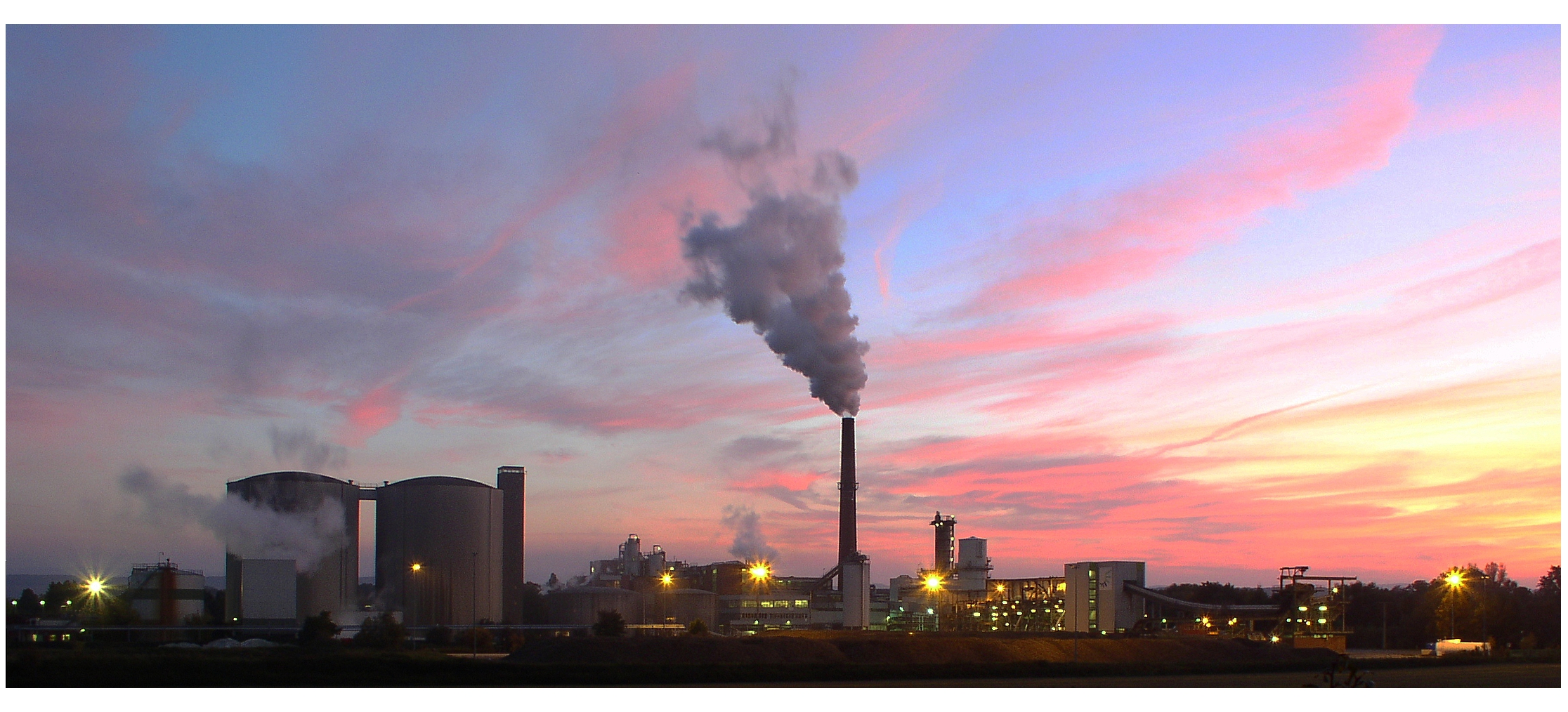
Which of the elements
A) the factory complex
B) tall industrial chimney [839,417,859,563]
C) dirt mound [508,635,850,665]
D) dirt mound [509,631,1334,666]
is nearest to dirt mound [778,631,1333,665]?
dirt mound [509,631,1334,666]

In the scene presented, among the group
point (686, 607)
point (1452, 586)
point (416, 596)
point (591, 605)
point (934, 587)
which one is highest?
point (1452, 586)

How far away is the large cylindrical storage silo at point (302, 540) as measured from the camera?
285 ft

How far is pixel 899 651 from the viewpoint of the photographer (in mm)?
55562

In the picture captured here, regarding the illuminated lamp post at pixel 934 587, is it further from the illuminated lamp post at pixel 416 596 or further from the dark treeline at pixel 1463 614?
the illuminated lamp post at pixel 416 596

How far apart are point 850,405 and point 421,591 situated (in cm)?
3438

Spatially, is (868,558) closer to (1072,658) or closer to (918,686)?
(1072,658)

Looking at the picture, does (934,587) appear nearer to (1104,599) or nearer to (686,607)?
(686,607)

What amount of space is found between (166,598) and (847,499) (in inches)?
1820

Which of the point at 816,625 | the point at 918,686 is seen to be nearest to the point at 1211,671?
the point at 918,686

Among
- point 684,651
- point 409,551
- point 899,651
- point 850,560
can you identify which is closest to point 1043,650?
point 899,651

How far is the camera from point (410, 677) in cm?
3962

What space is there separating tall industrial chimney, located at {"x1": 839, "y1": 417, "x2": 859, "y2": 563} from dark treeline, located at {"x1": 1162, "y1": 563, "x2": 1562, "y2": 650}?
2898 centimetres

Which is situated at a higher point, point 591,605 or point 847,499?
point 847,499

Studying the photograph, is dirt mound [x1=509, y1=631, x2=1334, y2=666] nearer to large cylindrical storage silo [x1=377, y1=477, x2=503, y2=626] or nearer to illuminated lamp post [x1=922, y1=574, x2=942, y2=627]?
illuminated lamp post [x1=922, y1=574, x2=942, y2=627]
